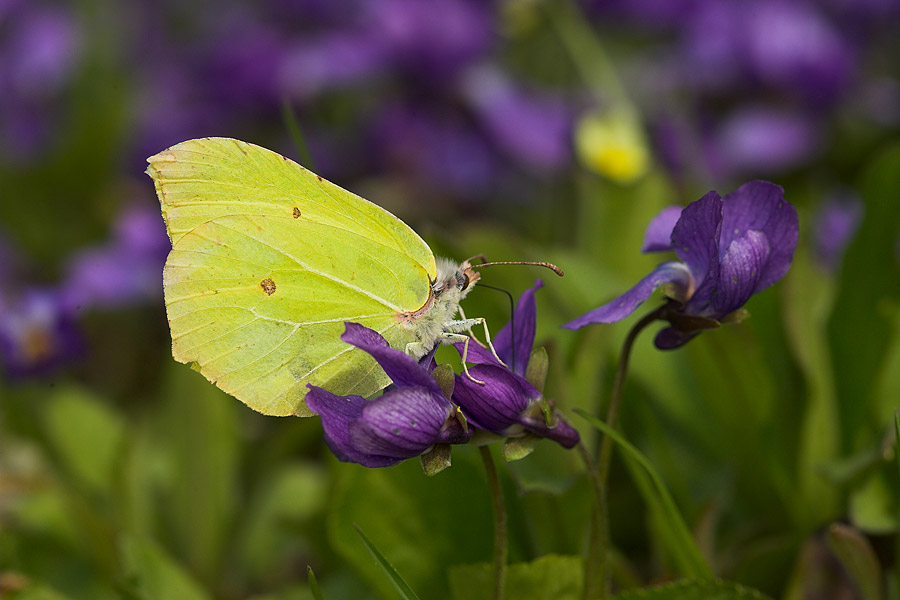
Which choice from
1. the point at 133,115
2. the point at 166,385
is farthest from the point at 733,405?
the point at 133,115

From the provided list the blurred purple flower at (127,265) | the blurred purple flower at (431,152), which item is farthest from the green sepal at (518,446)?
the blurred purple flower at (431,152)

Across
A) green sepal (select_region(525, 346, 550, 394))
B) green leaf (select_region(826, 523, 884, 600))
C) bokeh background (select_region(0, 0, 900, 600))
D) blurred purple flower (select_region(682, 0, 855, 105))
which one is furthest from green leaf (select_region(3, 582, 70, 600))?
blurred purple flower (select_region(682, 0, 855, 105))

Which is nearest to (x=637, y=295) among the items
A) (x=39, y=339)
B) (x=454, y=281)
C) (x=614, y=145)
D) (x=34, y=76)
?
(x=454, y=281)

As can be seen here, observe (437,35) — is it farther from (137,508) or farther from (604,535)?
(604,535)

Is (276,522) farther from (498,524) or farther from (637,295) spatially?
(637,295)

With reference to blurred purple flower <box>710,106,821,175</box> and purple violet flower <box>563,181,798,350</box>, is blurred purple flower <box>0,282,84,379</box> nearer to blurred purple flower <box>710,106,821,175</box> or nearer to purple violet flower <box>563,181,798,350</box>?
purple violet flower <box>563,181,798,350</box>

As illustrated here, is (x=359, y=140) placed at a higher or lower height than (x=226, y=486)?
higher
